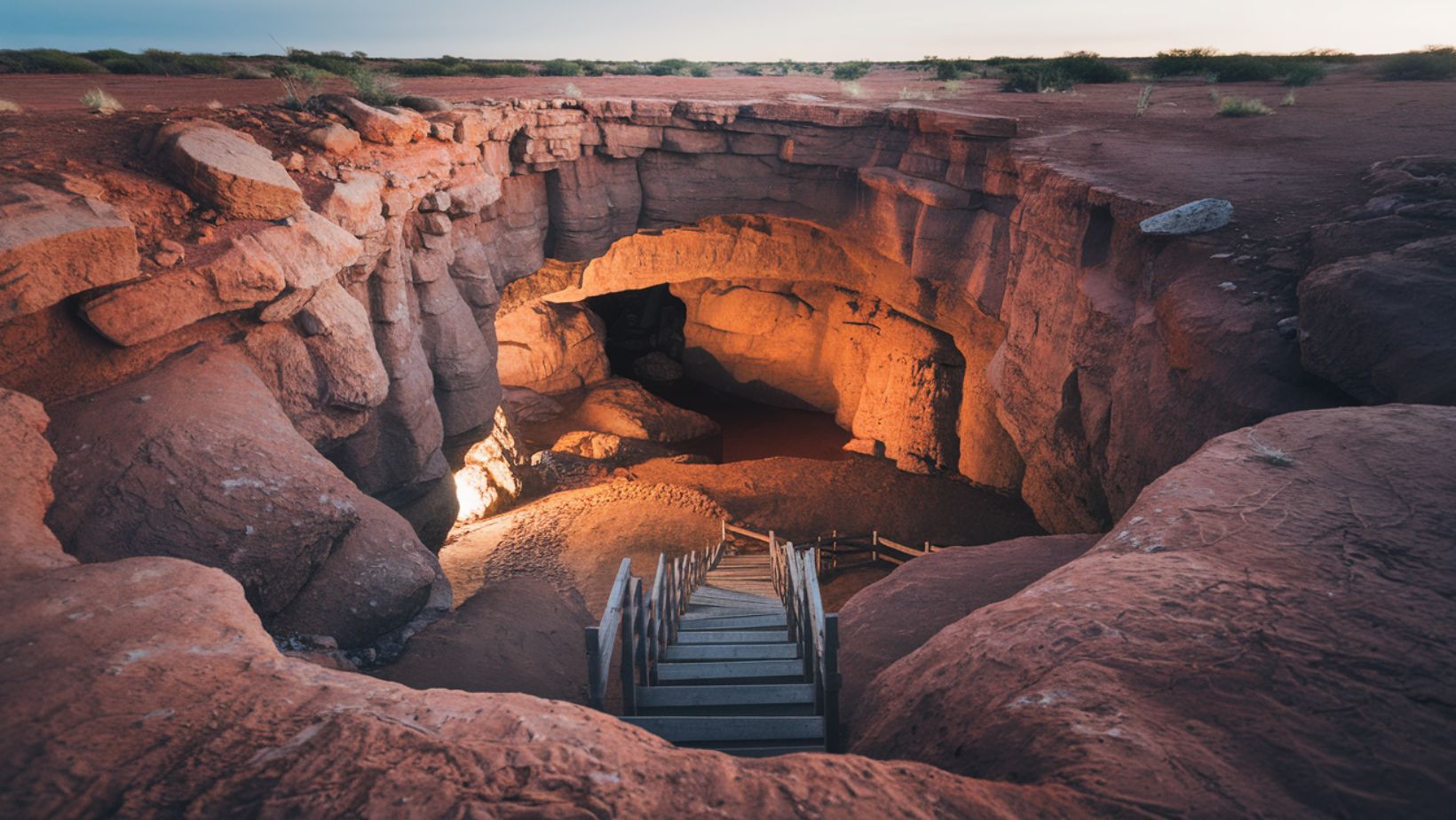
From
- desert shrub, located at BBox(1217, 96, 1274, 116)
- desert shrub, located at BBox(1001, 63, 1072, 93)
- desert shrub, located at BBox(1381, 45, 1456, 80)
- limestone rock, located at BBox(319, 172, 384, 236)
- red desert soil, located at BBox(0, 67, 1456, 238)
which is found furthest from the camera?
desert shrub, located at BBox(1001, 63, 1072, 93)

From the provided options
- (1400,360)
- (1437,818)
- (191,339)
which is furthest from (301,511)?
(1400,360)

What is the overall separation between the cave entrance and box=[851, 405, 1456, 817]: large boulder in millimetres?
14348

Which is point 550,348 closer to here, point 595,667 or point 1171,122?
point 1171,122

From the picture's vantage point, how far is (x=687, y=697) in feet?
14.1

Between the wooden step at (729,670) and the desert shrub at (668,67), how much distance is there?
2508 cm

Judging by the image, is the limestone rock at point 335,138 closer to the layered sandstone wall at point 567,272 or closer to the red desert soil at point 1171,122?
the layered sandstone wall at point 567,272

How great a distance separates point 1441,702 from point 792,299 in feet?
60.6

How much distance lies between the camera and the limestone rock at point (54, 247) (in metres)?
5.11

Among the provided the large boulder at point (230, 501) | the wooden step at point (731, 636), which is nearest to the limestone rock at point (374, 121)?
the large boulder at point (230, 501)

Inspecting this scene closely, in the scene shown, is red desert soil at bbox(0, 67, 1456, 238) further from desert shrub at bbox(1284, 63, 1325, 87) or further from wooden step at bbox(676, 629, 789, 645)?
wooden step at bbox(676, 629, 789, 645)

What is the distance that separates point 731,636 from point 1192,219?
6309 millimetres

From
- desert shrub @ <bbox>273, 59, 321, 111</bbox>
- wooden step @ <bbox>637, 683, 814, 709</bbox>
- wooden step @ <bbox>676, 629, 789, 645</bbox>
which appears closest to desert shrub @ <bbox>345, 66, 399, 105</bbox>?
desert shrub @ <bbox>273, 59, 321, 111</bbox>

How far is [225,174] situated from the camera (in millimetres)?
6676

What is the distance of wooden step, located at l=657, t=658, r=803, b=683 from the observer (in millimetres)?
4777
